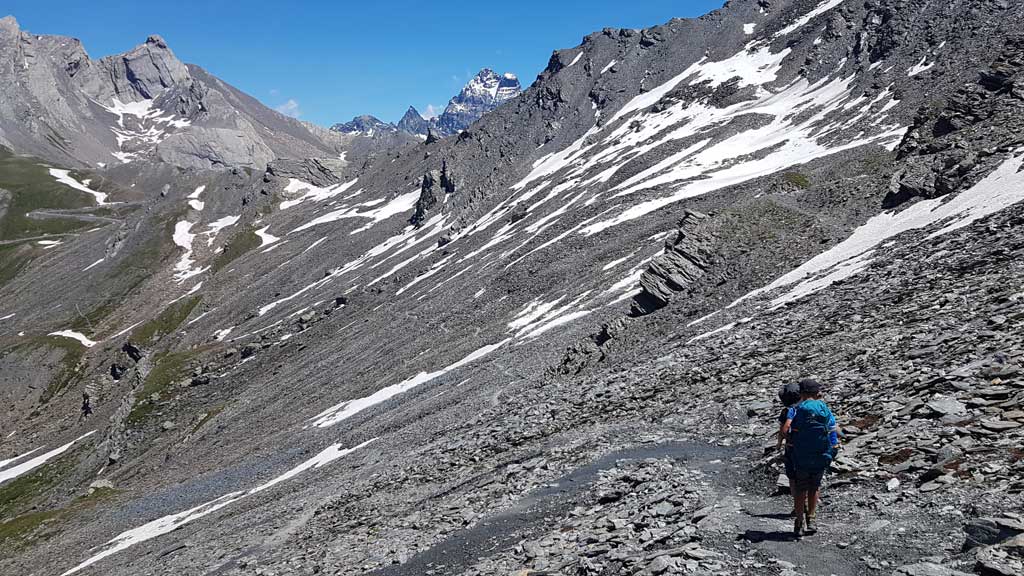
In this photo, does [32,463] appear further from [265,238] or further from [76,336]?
[265,238]

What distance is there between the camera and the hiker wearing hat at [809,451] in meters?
10.9

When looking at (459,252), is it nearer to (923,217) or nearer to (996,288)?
(923,217)

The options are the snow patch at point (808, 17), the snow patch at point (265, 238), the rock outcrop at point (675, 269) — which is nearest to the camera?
the rock outcrop at point (675, 269)

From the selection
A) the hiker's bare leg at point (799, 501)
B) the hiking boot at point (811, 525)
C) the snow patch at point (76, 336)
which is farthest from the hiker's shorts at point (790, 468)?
the snow patch at point (76, 336)

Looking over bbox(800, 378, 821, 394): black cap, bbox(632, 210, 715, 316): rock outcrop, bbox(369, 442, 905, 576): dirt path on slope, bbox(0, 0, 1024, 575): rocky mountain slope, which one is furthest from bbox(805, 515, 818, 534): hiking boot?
bbox(632, 210, 715, 316): rock outcrop

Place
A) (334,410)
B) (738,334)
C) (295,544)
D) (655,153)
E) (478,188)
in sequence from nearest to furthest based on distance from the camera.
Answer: (295,544)
(738,334)
(334,410)
(655,153)
(478,188)

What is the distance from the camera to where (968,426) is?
468 inches

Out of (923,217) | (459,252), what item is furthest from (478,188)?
(923,217)

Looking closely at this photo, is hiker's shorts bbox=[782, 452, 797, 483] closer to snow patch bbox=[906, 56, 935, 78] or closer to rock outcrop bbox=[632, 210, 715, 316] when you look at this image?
rock outcrop bbox=[632, 210, 715, 316]

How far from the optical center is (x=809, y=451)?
11094mm

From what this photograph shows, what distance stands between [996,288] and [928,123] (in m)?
33.8

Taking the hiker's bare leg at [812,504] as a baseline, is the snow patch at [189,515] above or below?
below

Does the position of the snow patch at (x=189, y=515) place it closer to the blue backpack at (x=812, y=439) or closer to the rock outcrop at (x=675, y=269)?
the rock outcrop at (x=675, y=269)

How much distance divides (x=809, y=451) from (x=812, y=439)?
0.21 m
